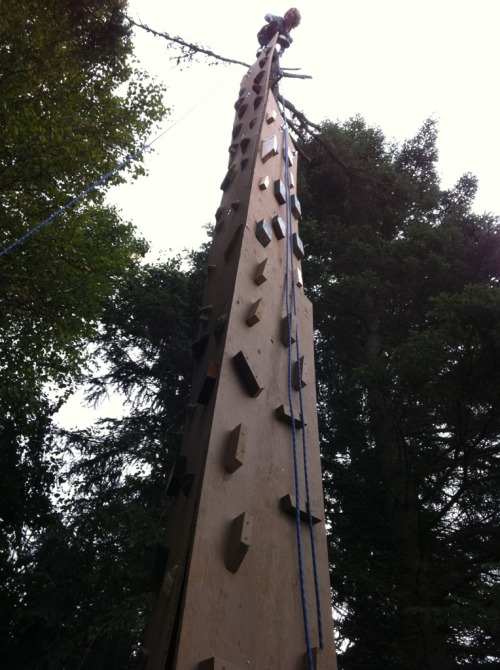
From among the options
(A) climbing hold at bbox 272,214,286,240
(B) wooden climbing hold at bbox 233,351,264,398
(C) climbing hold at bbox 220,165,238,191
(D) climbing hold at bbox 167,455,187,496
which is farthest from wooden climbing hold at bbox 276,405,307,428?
(C) climbing hold at bbox 220,165,238,191

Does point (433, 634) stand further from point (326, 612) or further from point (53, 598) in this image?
point (53, 598)

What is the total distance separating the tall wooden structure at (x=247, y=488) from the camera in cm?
134

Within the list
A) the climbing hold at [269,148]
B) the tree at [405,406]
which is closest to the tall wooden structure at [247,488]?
the climbing hold at [269,148]

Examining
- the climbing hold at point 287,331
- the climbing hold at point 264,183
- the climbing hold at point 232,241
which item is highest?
the climbing hold at point 264,183

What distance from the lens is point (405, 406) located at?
215 inches

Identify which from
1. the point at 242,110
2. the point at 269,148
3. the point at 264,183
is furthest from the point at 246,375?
the point at 242,110

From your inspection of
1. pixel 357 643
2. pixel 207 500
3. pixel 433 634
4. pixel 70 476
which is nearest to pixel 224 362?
pixel 207 500

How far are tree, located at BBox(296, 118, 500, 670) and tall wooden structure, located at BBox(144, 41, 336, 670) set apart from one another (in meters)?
2.34

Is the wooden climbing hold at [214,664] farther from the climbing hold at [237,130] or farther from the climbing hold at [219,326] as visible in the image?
the climbing hold at [237,130]

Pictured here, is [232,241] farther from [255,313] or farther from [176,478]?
[176,478]

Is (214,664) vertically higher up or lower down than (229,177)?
lower down

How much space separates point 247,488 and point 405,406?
417cm

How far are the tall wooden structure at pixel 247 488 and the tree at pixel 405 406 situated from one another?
2.34 m

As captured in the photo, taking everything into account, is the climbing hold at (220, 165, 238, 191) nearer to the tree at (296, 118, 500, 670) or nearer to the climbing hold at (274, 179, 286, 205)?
the climbing hold at (274, 179, 286, 205)
